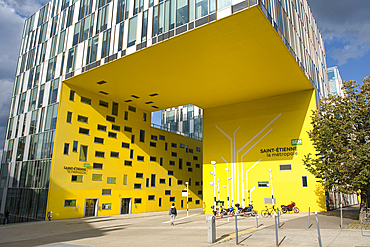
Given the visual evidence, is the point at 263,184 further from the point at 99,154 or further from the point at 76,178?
the point at 76,178

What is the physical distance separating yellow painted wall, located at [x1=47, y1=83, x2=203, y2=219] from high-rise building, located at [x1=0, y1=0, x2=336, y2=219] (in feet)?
0.41

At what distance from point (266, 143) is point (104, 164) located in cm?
1753

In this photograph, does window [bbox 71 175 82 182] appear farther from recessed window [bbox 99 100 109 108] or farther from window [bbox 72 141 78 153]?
recessed window [bbox 99 100 109 108]

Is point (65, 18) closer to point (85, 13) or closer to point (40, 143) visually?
point (85, 13)

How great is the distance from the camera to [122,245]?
37.4ft

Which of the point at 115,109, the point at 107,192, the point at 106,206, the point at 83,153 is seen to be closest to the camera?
the point at 83,153

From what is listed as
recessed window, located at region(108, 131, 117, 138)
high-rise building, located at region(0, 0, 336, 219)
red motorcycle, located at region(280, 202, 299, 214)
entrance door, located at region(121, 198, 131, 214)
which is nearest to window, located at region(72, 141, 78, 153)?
high-rise building, located at region(0, 0, 336, 219)

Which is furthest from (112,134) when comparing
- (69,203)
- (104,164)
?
(69,203)

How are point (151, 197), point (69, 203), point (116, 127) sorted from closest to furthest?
point (69, 203) → point (116, 127) → point (151, 197)

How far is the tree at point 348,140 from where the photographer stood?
15.6 metres

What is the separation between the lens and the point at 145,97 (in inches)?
1235

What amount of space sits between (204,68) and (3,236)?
18305 mm

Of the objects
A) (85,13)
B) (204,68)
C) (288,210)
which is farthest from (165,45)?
(288,210)

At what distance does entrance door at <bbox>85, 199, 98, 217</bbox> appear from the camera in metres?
27.8
